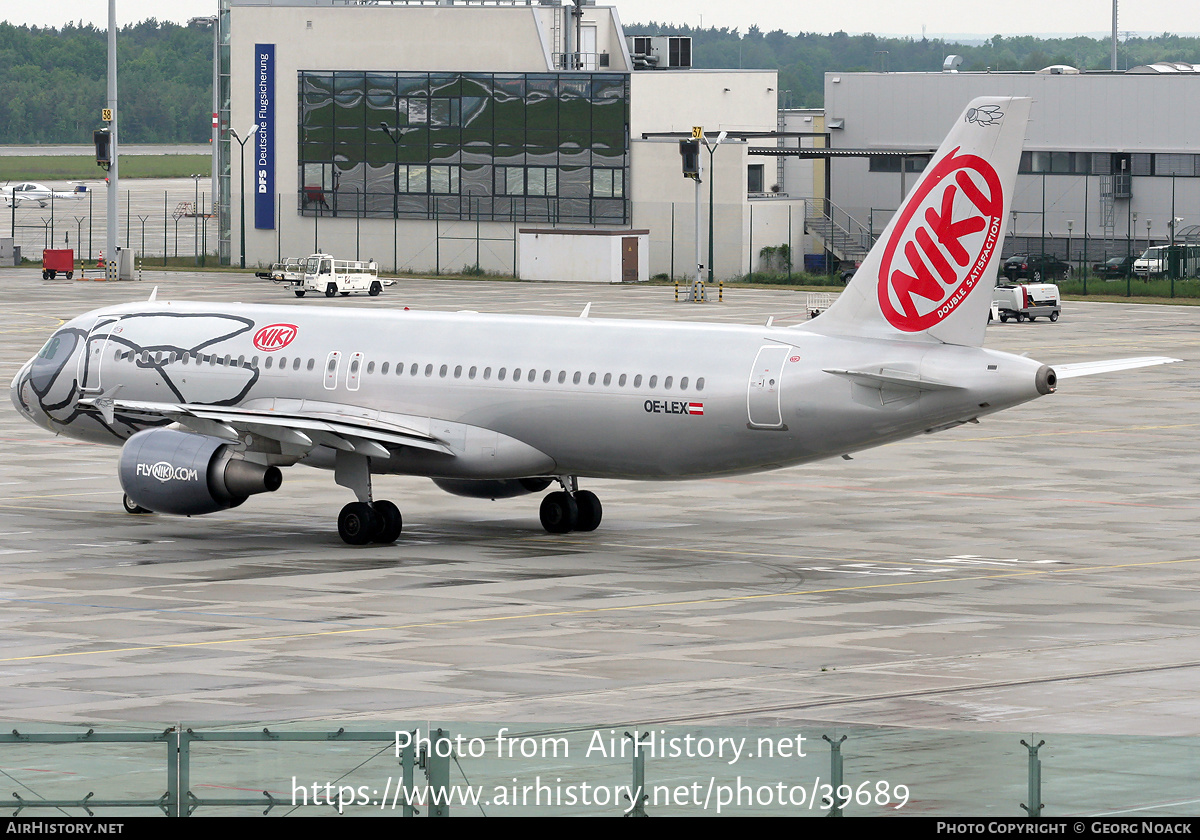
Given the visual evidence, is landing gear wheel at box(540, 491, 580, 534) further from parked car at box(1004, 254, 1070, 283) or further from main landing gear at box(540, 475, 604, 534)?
parked car at box(1004, 254, 1070, 283)

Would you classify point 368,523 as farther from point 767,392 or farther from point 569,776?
point 569,776

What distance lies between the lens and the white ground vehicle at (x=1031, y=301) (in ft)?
318

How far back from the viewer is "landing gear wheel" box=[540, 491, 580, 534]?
39594 millimetres

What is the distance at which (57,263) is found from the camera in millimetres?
123875

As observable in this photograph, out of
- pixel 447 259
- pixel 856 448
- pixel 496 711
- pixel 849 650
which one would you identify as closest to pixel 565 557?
pixel 856 448

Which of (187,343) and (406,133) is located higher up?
(406,133)

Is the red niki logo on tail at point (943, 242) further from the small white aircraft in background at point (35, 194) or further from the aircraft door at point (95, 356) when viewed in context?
the small white aircraft in background at point (35, 194)

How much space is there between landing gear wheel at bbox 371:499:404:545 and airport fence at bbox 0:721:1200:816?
22.3m

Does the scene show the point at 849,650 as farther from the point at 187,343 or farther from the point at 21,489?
the point at 21,489

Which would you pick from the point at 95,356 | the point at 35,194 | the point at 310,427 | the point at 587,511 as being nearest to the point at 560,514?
the point at 587,511

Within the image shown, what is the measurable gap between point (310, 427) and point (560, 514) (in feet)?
18.4

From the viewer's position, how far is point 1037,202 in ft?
444

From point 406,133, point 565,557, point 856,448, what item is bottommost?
point 565,557

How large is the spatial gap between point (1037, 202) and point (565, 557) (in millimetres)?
104767
